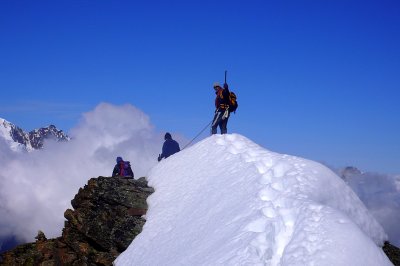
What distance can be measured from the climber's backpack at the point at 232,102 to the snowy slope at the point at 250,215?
9.82ft

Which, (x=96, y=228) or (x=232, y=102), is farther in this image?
(x=232, y=102)

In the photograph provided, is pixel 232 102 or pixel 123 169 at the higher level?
pixel 232 102

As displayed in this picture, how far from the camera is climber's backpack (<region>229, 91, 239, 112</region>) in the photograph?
24.3 m

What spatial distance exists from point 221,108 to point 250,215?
1200 centimetres

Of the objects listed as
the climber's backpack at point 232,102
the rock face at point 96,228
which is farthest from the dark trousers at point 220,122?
the rock face at point 96,228

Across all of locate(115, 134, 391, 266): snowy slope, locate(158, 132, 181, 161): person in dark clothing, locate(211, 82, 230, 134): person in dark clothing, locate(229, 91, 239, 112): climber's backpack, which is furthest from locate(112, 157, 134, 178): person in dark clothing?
locate(229, 91, 239, 112): climber's backpack

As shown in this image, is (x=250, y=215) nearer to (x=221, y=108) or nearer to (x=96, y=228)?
(x=96, y=228)

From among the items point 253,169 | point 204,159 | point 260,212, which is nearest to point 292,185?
point 260,212

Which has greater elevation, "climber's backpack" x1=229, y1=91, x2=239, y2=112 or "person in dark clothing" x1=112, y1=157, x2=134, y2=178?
"climber's backpack" x1=229, y1=91, x2=239, y2=112

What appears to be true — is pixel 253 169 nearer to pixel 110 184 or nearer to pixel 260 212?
pixel 260 212

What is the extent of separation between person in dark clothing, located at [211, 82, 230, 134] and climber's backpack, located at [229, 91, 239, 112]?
0.57 ft

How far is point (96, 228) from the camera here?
20.0 m

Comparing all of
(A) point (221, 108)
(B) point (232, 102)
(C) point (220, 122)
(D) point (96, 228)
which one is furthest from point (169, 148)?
(D) point (96, 228)

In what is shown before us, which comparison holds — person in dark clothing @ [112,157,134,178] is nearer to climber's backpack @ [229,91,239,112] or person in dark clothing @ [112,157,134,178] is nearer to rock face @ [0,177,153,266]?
rock face @ [0,177,153,266]
